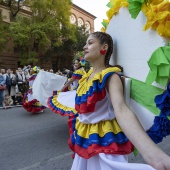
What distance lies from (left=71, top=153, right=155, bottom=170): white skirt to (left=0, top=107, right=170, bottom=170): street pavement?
182 cm

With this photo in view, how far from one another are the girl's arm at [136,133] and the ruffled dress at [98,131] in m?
0.11

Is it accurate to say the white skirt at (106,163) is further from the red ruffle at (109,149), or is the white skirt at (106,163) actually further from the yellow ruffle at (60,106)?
the yellow ruffle at (60,106)

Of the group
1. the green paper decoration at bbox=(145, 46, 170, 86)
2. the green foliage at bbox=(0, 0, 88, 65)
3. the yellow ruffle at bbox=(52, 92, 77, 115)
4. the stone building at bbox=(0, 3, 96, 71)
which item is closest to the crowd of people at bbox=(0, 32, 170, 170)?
the green paper decoration at bbox=(145, 46, 170, 86)

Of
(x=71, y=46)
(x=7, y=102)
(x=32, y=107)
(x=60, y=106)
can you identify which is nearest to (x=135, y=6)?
(x=60, y=106)

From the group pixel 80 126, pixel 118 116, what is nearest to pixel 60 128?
pixel 80 126

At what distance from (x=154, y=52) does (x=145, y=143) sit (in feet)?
1.39

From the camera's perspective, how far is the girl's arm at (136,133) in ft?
2.63

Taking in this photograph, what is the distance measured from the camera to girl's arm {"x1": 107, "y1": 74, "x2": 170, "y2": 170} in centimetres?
80

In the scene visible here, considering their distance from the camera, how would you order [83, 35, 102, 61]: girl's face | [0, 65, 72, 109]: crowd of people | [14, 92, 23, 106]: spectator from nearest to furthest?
1. [83, 35, 102, 61]: girl's face
2. [0, 65, 72, 109]: crowd of people
3. [14, 92, 23, 106]: spectator

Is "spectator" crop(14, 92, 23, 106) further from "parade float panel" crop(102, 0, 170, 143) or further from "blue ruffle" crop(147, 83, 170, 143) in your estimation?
"blue ruffle" crop(147, 83, 170, 143)

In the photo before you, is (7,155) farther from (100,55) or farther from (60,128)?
(100,55)

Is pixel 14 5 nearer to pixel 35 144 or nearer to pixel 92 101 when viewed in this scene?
pixel 35 144

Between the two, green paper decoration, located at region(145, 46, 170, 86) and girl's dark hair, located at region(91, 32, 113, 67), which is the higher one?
girl's dark hair, located at region(91, 32, 113, 67)

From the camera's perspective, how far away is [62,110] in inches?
125
